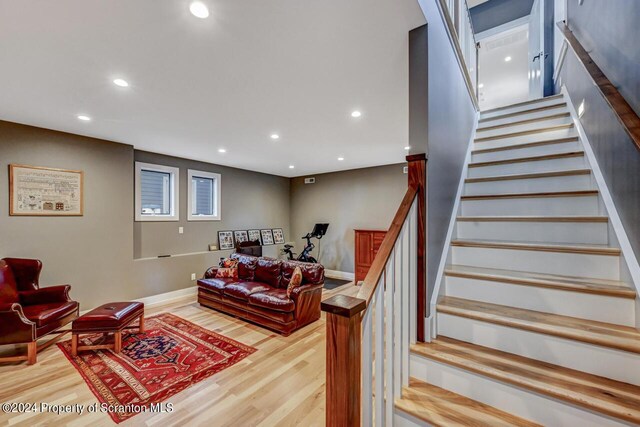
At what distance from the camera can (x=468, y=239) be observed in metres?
2.15

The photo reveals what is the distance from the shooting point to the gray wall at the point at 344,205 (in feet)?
18.9

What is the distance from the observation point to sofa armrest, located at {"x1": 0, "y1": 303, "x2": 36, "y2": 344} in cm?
247

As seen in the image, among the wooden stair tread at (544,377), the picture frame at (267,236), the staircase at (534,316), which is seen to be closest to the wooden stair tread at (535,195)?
the staircase at (534,316)

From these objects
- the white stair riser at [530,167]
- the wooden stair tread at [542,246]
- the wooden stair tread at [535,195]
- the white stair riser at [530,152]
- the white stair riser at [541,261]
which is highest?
the white stair riser at [530,152]

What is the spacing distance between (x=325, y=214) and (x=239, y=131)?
356cm

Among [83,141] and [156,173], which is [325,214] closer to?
[156,173]

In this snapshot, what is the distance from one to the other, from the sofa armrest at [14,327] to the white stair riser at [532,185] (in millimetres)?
4377

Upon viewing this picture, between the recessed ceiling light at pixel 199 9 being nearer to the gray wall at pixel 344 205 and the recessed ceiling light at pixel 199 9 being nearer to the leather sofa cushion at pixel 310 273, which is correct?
the leather sofa cushion at pixel 310 273

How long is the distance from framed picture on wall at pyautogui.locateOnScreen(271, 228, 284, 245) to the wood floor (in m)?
3.85

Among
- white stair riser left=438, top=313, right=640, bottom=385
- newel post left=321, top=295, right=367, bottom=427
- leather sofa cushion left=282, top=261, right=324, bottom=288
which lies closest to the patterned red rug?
leather sofa cushion left=282, top=261, right=324, bottom=288

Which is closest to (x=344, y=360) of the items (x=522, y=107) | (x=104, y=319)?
(x=104, y=319)

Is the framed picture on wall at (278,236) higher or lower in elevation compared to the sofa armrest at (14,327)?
higher

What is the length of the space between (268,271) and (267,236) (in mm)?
2650

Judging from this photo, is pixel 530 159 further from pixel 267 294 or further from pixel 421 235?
pixel 267 294
